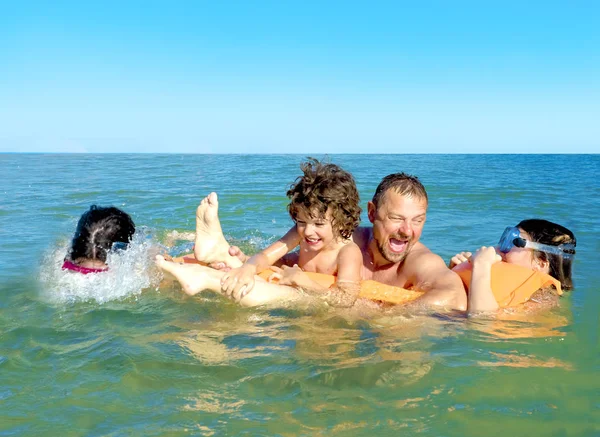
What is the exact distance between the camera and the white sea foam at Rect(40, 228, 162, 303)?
4.82 metres

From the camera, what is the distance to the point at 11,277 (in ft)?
18.5

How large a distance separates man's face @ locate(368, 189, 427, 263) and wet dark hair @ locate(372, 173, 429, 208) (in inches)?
1.4

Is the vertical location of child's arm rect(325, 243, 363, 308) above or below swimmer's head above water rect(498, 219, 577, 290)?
below

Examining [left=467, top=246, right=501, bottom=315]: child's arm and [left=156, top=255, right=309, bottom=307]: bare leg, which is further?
[left=467, top=246, right=501, bottom=315]: child's arm

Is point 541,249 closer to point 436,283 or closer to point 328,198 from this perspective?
point 436,283

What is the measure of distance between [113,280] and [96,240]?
1.76ft

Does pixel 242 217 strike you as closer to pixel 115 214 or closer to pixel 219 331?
pixel 115 214

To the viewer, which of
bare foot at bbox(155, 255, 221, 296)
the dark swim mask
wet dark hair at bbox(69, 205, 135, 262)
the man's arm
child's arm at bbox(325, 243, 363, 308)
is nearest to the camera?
bare foot at bbox(155, 255, 221, 296)

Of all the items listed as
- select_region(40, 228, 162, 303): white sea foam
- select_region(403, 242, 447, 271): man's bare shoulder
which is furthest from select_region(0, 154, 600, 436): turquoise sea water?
select_region(403, 242, 447, 271): man's bare shoulder

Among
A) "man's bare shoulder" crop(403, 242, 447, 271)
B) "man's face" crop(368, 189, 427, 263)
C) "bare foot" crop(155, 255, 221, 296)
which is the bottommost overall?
"bare foot" crop(155, 255, 221, 296)

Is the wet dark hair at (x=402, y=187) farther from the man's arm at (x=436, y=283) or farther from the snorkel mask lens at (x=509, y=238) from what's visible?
the snorkel mask lens at (x=509, y=238)

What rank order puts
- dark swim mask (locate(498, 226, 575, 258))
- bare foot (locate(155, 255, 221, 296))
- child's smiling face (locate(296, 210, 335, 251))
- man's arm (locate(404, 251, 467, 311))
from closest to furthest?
bare foot (locate(155, 255, 221, 296)), man's arm (locate(404, 251, 467, 311)), child's smiling face (locate(296, 210, 335, 251)), dark swim mask (locate(498, 226, 575, 258))

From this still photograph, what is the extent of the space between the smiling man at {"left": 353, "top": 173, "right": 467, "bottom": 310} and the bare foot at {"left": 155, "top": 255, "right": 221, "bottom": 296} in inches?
58.9

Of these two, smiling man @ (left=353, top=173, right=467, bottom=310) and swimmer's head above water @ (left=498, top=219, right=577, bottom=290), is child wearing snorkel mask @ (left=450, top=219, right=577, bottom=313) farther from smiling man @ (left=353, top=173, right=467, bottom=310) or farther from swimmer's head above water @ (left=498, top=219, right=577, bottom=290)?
smiling man @ (left=353, top=173, right=467, bottom=310)
